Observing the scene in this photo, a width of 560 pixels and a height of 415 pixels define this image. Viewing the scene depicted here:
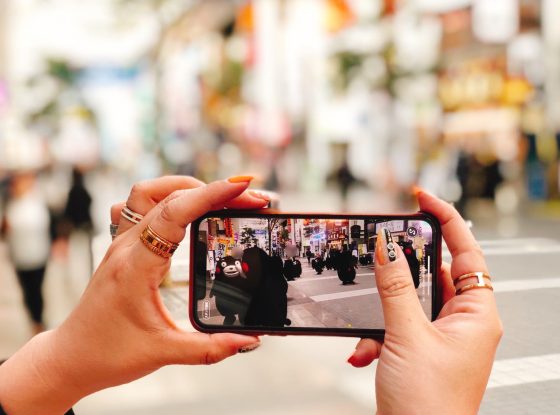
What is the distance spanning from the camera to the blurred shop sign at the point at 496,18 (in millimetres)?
23172

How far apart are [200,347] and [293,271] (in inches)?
10.4

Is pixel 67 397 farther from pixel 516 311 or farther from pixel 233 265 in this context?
pixel 516 311

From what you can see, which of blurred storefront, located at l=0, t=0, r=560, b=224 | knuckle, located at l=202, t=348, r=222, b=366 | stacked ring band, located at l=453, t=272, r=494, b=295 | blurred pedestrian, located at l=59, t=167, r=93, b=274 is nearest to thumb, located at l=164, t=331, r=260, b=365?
knuckle, located at l=202, t=348, r=222, b=366

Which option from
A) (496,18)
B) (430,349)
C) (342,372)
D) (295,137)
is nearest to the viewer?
(430,349)

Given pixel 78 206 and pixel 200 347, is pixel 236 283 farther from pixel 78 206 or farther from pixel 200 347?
pixel 78 206

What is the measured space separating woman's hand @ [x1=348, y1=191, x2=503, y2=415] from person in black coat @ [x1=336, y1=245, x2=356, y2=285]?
18 cm

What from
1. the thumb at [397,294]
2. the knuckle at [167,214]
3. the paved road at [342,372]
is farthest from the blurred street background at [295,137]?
the knuckle at [167,214]

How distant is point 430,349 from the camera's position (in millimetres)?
1238

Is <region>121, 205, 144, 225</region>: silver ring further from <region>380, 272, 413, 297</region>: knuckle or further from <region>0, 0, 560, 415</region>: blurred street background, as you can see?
<region>380, 272, 413, 297</region>: knuckle

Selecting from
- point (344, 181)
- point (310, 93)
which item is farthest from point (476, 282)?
point (310, 93)

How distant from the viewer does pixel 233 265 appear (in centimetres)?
157

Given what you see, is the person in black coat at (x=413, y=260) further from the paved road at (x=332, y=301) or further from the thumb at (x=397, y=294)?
the thumb at (x=397, y=294)

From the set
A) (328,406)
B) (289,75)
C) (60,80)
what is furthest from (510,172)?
(60,80)

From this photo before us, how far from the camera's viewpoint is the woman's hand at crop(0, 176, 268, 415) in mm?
1396
